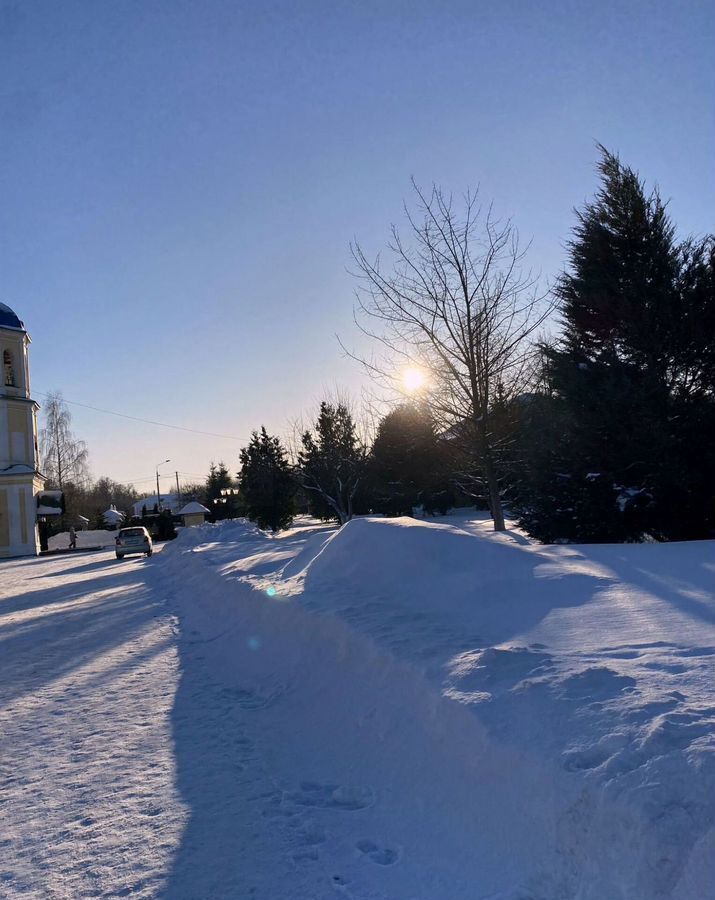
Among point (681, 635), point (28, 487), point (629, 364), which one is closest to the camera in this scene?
point (681, 635)

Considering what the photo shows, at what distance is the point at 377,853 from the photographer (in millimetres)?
3418

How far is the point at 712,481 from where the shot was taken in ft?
34.4

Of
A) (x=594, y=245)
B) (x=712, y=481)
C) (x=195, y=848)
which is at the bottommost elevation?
(x=195, y=848)

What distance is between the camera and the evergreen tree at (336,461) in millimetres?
34250

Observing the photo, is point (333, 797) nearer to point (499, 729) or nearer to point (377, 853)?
point (377, 853)

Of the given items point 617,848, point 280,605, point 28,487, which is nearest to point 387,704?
point 617,848

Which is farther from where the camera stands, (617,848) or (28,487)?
(28,487)

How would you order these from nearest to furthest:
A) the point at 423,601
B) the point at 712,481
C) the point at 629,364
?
the point at 423,601 → the point at 712,481 → the point at 629,364

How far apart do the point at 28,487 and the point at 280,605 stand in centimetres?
3766

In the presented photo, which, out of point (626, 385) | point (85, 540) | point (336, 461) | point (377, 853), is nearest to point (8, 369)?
point (85, 540)

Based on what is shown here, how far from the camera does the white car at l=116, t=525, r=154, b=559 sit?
104 ft

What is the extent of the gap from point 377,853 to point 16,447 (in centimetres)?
4417

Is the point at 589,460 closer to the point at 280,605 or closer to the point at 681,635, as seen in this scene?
the point at 280,605

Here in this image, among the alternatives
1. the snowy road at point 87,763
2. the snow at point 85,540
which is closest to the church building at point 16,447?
the snow at point 85,540
